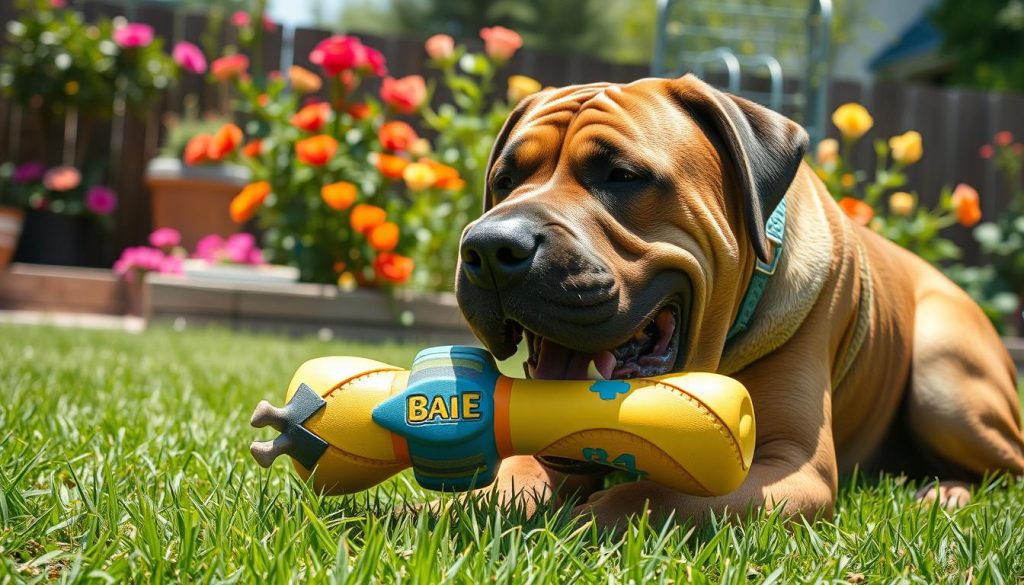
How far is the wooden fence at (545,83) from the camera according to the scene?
8820 millimetres

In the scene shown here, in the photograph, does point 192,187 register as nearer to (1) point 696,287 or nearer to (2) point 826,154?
(2) point 826,154

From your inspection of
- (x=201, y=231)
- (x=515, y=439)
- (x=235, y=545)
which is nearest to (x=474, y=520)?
(x=515, y=439)

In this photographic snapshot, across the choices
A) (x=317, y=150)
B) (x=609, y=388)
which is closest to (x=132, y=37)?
(x=317, y=150)

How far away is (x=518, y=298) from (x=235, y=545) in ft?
2.41

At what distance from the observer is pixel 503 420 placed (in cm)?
190

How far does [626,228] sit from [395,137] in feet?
15.8

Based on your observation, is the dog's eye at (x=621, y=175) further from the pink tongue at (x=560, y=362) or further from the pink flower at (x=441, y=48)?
the pink flower at (x=441, y=48)

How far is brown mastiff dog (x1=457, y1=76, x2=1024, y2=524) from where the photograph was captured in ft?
6.74

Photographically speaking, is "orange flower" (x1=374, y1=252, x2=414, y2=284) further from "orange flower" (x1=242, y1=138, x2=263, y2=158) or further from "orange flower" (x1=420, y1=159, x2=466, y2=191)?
"orange flower" (x1=242, y1=138, x2=263, y2=158)

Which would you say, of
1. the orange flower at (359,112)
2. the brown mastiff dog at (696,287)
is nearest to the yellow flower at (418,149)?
the orange flower at (359,112)

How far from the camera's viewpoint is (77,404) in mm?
3154

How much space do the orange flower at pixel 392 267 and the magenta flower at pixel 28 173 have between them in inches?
141

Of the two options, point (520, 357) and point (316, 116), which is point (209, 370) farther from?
point (316, 116)

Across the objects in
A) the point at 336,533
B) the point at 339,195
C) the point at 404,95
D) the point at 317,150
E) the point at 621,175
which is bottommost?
the point at 339,195
